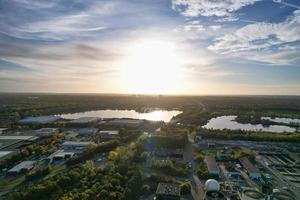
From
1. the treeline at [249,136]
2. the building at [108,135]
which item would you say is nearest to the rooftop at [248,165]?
the treeline at [249,136]

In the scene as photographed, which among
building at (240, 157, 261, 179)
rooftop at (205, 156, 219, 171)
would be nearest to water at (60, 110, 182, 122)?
building at (240, 157, 261, 179)

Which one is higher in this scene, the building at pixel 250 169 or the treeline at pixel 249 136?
the treeline at pixel 249 136

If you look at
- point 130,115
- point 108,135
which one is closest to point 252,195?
point 108,135

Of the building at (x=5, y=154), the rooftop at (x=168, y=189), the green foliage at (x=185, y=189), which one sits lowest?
the green foliage at (x=185, y=189)

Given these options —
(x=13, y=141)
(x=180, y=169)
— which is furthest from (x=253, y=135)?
(x=13, y=141)

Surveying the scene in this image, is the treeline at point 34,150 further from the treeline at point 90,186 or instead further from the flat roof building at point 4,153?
the treeline at point 90,186

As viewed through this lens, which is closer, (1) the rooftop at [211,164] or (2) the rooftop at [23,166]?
(1) the rooftop at [211,164]
